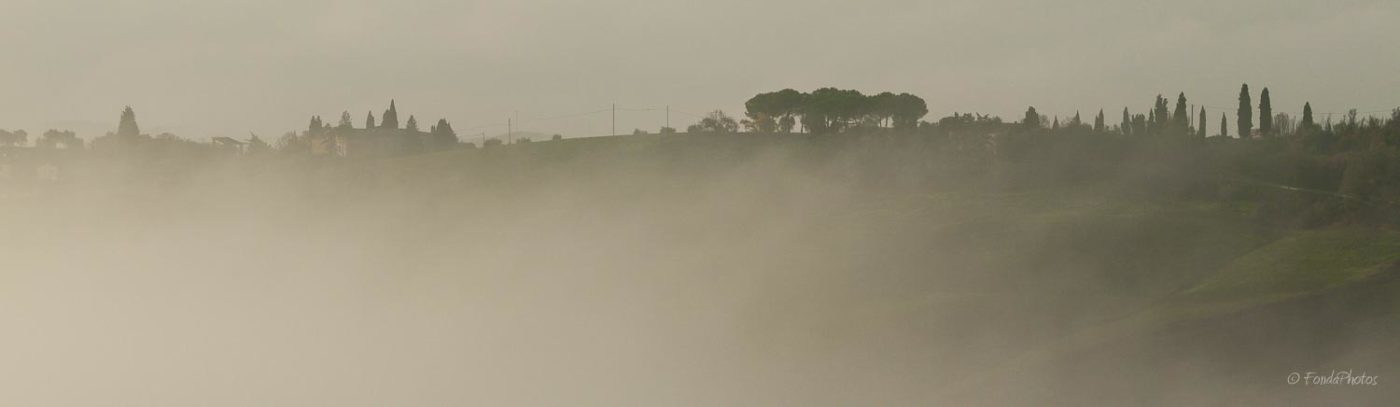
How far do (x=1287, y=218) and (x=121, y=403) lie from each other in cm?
10332

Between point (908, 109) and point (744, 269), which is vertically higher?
point (908, 109)

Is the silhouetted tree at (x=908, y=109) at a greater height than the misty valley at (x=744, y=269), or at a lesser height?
greater

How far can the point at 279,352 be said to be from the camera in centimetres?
11162

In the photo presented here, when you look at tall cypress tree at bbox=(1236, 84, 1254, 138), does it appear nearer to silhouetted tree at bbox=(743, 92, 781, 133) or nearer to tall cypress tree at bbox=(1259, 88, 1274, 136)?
tall cypress tree at bbox=(1259, 88, 1274, 136)

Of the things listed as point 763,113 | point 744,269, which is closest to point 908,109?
point 763,113

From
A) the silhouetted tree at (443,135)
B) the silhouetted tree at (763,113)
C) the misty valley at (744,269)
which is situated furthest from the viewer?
the silhouetted tree at (443,135)

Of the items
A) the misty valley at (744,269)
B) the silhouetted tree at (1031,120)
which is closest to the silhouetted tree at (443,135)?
the misty valley at (744,269)

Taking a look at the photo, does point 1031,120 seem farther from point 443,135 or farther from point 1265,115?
point 443,135

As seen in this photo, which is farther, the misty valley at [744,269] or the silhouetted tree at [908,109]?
the silhouetted tree at [908,109]

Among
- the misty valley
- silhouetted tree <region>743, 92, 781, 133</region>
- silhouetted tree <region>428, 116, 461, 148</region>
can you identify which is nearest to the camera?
the misty valley

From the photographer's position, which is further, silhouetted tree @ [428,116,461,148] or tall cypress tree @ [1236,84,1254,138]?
silhouetted tree @ [428,116,461,148]

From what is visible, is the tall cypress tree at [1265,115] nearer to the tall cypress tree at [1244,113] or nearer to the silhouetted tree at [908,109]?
the tall cypress tree at [1244,113]

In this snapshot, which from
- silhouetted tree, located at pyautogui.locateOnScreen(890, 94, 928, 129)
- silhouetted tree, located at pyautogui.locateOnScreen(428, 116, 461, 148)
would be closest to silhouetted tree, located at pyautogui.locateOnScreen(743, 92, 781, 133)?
silhouetted tree, located at pyautogui.locateOnScreen(890, 94, 928, 129)

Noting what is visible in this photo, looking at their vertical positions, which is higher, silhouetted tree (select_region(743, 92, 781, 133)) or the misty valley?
silhouetted tree (select_region(743, 92, 781, 133))
